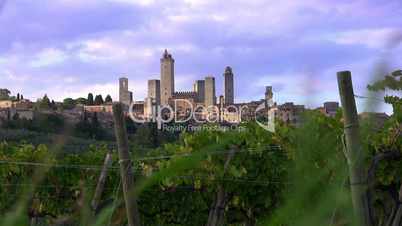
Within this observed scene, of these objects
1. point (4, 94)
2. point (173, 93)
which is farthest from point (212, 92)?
point (4, 94)

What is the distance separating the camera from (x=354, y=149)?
6.29 feet

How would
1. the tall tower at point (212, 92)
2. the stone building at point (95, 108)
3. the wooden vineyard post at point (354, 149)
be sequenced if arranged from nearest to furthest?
the wooden vineyard post at point (354, 149) → the stone building at point (95, 108) → the tall tower at point (212, 92)

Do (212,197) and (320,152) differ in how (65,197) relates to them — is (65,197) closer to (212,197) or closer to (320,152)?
(212,197)

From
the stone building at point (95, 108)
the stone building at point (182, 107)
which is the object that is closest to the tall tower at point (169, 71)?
the stone building at point (182, 107)

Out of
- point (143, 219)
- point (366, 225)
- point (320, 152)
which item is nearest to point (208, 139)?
point (143, 219)

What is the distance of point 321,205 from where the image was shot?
0.95m

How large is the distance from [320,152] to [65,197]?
602 cm

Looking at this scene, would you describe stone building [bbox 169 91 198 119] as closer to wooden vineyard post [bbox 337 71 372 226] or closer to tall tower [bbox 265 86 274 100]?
wooden vineyard post [bbox 337 71 372 226]

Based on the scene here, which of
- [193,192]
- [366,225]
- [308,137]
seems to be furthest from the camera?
[193,192]

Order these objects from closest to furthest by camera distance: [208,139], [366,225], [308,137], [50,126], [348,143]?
[50,126] → [308,137] → [348,143] → [366,225] → [208,139]

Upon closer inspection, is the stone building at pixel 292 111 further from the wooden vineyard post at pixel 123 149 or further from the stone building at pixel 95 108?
the wooden vineyard post at pixel 123 149

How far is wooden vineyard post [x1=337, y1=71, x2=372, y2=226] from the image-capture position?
1839 millimetres

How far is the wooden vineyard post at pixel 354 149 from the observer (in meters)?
1.84

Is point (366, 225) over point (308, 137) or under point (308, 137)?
under
